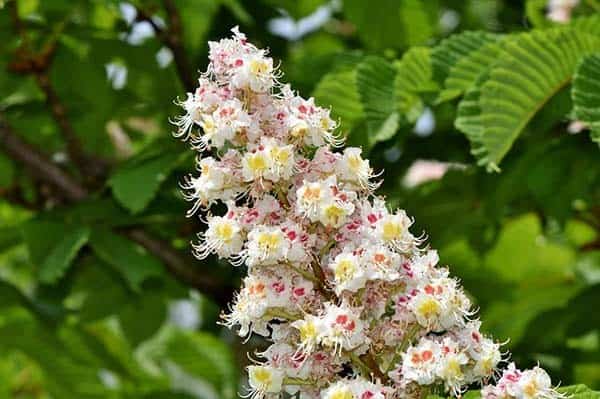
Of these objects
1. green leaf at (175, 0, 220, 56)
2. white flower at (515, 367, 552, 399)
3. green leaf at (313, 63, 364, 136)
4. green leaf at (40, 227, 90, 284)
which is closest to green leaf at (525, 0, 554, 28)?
green leaf at (313, 63, 364, 136)

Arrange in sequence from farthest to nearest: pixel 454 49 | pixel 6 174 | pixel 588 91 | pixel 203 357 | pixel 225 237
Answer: pixel 203 357 < pixel 6 174 < pixel 454 49 < pixel 588 91 < pixel 225 237

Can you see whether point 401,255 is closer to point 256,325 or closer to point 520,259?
point 256,325

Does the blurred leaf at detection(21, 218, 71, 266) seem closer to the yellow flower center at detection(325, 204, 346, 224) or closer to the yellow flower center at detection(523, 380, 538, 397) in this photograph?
the yellow flower center at detection(325, 204, 346, 224)

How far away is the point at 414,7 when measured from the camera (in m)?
2.56

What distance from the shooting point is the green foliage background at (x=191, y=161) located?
1.94 metres

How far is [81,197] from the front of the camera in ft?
8.71

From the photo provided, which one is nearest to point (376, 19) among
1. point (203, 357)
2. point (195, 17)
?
point (195, 17)

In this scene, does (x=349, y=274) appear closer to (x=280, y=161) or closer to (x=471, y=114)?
(x=280, y=161)

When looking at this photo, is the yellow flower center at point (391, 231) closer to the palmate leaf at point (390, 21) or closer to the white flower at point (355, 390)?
the white flower at point (355, 390)

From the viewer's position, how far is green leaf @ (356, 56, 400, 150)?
1.93m

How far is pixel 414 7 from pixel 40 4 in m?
0.88

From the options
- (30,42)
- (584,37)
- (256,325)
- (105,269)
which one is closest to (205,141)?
(256,325)

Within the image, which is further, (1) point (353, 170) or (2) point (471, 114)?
(2) point (471, 114)

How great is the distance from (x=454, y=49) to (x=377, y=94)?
0.51 feet
